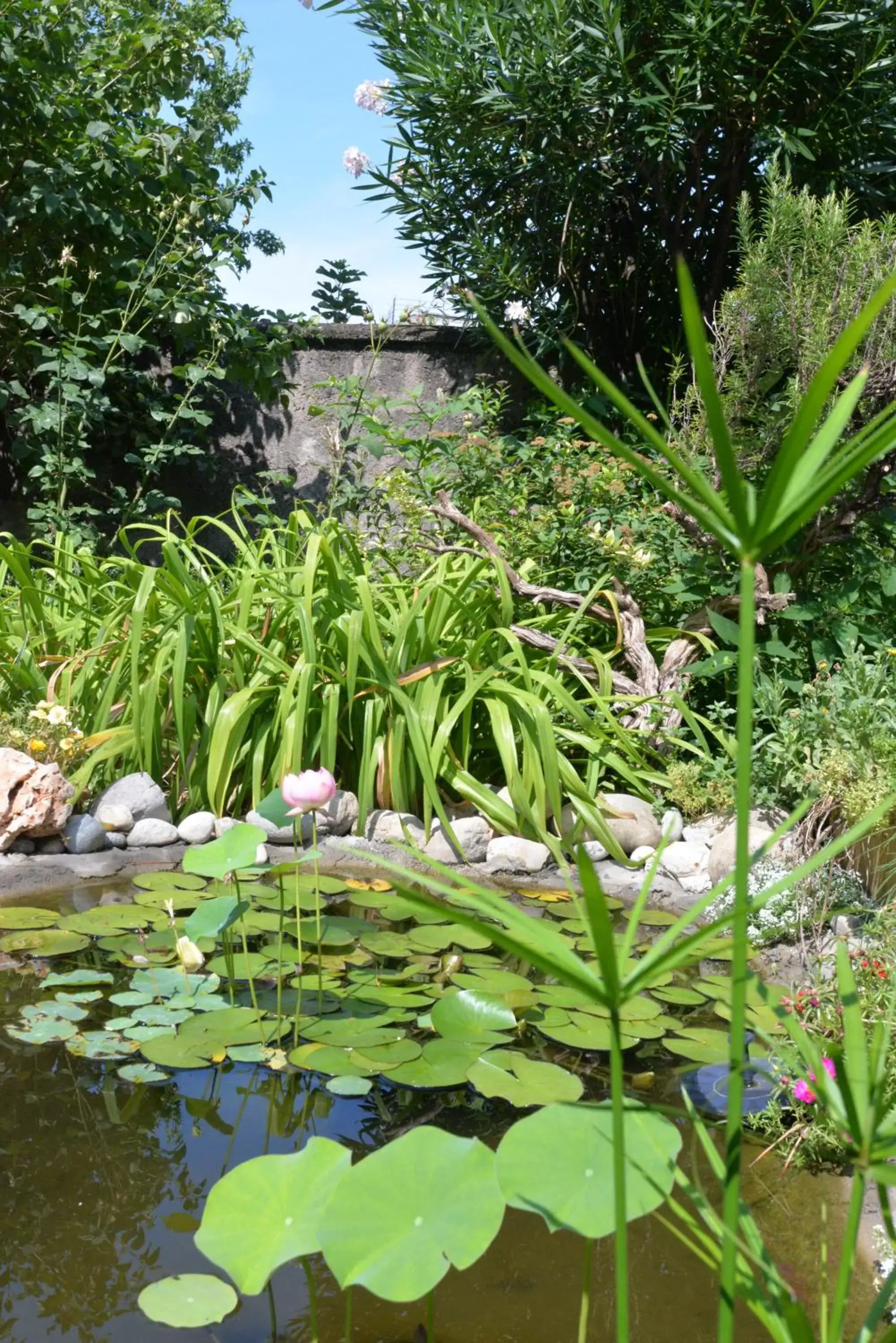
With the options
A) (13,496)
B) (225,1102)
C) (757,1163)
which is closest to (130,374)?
(13,496)

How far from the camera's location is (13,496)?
5.53 metres

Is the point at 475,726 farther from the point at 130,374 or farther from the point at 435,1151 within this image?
the point at 130,374

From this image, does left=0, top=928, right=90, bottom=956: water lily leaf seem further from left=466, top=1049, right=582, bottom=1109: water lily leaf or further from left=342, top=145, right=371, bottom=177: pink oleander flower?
left=342, top=145, right=371, bottom=177: pink oleander flower

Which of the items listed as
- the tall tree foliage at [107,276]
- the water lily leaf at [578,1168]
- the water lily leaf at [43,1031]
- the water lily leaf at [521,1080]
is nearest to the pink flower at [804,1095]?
the water lily leaf at [521,1080]

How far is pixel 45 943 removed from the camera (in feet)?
7.27

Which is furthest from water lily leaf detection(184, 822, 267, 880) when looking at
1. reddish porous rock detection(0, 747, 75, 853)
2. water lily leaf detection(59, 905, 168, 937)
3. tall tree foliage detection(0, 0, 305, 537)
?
tall tree foliage detection(0, 0, 305, 537)

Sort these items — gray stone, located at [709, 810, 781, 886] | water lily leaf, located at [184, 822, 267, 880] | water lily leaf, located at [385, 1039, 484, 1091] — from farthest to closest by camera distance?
1. gray stone, located at [709, 810, 781, 886]
2. water lily leaf, located at [184, 822, 267, 880]
3. water lily leaf, located at [385, 1039, 484, 1091]

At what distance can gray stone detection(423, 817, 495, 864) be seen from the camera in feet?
9.57

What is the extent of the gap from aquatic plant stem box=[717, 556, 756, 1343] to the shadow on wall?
5232 mm

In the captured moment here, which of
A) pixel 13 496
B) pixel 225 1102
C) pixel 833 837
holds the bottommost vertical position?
pixel 225 1102

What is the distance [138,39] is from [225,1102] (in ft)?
17.1

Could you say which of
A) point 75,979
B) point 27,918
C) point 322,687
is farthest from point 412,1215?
point 322,687

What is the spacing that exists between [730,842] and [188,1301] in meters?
1.88

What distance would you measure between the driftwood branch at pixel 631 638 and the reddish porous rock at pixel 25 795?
147 centimetres
